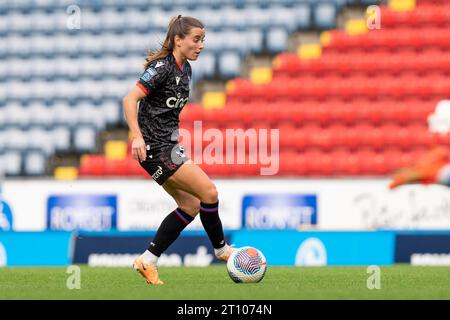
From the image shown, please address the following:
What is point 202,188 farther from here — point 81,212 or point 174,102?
point 81,212

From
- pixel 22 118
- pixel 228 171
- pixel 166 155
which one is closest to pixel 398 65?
pixel 228 171

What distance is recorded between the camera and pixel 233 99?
1648cm

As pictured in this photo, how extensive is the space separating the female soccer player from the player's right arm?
0.06 ft

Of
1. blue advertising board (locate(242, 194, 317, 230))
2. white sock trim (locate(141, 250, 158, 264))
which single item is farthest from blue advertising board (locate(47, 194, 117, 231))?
white sock trim (locate(141, 250, 158, 264))

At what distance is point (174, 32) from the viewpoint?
688 cm

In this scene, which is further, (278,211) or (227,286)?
(278,211)

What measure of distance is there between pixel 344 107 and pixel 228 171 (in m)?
2.21

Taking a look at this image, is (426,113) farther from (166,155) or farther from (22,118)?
(166,155)

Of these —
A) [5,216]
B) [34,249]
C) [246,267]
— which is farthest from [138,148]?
[5,216]

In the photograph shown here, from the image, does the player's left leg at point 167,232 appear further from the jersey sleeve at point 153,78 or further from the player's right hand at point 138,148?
the jersey sleeve at point 153,78

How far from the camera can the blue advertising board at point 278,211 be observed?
13.1m

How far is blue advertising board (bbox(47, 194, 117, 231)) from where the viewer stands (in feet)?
43.8

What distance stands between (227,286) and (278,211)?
6.70 meters

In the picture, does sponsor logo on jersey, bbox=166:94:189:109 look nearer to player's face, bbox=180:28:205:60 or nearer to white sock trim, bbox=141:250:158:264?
player's face, bbox=180:28:205:60
